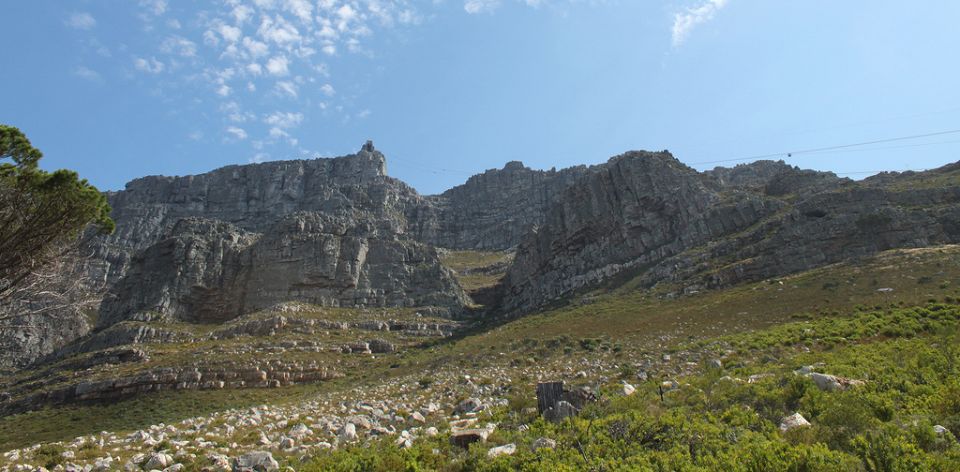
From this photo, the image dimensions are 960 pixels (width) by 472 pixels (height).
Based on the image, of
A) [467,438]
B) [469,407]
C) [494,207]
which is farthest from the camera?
[494,207]

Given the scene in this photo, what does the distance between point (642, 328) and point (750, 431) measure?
1229 inches

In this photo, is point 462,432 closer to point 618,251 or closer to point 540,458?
point 540,458

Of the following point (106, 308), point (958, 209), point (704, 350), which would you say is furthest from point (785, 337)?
point (106, 308)

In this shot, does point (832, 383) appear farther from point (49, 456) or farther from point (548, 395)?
point (49, 456)

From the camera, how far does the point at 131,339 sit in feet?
224

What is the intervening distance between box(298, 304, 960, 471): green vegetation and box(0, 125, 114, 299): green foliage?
571 inches

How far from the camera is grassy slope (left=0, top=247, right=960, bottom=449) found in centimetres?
3281

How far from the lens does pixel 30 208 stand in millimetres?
16312

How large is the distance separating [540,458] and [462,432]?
3234mm

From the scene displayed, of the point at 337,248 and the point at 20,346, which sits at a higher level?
the point at 337,248

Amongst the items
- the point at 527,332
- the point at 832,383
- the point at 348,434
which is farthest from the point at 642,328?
the point at 348,434

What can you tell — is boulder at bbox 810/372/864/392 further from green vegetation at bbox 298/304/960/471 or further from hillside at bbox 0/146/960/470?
hillside at bbox 0/146/960/470

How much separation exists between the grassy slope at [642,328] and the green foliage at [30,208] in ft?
74.0

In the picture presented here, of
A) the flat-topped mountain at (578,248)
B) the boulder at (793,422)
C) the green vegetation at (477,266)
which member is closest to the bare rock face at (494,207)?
the green vegetation at (477,266)
